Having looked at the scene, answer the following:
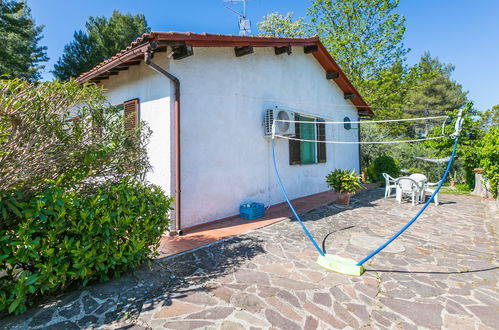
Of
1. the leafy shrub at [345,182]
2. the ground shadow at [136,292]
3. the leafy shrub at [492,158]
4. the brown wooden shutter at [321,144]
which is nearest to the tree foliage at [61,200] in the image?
the ground shadow at [136,292]

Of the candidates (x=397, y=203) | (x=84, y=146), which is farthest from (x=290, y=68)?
(x=84, y=146)

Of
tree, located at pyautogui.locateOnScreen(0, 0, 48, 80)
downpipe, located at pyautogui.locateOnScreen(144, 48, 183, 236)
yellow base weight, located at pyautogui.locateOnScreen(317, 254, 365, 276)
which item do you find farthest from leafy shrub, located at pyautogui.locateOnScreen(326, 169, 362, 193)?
tree, located at pyautogui.locateOnScreen(0, 0, 48, 80)

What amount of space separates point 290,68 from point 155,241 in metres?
7.05

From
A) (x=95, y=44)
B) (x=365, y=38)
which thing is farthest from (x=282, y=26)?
(x=95, y=44)

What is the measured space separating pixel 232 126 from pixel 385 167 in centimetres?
956

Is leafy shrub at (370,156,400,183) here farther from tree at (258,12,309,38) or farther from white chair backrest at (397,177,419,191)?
tree at (258,12,309,38)

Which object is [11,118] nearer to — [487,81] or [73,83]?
[73,83]

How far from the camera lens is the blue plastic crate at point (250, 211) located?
614 centimetres

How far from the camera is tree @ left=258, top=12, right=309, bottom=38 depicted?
23.5 meters

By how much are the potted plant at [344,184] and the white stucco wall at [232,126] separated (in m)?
1.30

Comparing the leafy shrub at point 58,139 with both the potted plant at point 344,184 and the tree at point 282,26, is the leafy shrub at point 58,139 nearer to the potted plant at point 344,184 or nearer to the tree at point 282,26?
the potted plant at point 344,184

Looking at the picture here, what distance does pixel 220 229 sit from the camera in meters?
5.31

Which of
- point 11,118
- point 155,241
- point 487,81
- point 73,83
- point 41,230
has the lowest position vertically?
point 155,241

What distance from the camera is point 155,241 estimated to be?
140 inches
